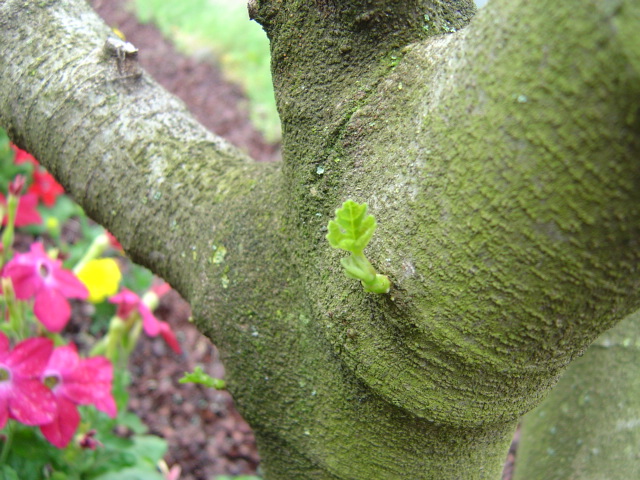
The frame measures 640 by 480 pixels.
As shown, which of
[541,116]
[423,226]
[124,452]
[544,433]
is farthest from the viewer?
[124,452]

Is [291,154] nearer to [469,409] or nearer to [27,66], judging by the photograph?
[469,409]

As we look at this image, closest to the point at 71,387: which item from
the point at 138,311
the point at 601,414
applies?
→ the point at 138,311

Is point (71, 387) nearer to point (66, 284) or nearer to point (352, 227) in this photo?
point (66, 284)

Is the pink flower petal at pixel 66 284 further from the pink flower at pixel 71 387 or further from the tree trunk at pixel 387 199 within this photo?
the tree trunk at pixel 387 199

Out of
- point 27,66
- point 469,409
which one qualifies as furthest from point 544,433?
point 27,66

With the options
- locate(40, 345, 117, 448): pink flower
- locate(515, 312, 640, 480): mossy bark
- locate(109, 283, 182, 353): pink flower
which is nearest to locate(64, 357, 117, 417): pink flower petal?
locate(40, 345, 117, 448): pink flower

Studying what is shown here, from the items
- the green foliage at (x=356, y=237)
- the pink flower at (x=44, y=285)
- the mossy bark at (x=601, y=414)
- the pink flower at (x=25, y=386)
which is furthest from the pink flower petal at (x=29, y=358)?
the mossy bark at (x=601, y=414)
